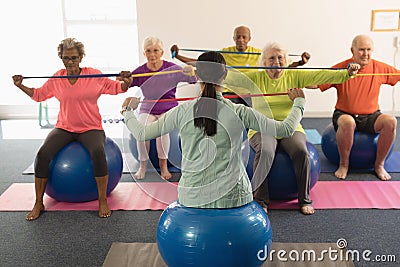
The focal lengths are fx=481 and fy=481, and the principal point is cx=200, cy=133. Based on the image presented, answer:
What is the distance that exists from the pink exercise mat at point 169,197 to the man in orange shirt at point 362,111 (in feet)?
0.85

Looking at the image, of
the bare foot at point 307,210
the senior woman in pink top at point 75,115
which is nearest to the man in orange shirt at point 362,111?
the bare foot at point 307,210

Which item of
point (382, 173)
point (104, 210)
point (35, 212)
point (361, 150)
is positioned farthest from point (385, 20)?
point (35, 212)

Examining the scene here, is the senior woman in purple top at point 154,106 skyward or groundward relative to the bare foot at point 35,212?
skyward

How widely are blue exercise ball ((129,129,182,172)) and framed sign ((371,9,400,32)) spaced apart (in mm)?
3590

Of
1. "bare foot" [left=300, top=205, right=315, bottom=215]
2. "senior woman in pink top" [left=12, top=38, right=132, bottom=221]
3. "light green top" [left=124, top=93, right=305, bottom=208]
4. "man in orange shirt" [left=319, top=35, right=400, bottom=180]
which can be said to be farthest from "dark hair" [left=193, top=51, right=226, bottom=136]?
"man in orange shirt" [left=319, top=35, right=400, bottom=180]

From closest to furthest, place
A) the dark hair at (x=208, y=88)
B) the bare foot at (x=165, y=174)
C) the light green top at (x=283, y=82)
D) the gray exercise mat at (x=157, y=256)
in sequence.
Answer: the dark hair at (x=208, y=88), the gray exercise mat at (x=157, y=256), the light green top at (x=283, y=82), the bare foot at (x=165, y=174)

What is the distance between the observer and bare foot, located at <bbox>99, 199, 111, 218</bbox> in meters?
3.38

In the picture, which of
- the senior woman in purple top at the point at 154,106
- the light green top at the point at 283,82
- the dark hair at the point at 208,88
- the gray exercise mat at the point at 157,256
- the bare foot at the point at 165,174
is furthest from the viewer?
the bare foot at the point at 165,174

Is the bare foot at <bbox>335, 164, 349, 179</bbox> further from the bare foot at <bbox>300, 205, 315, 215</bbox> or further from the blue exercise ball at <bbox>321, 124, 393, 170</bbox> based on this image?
the bare foot at <bbox>300, 205, 315, 215</bbox>

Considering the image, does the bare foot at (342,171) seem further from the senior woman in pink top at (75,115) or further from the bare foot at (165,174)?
the senior woman in pink top at (75,115)

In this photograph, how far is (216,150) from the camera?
2.24 meters

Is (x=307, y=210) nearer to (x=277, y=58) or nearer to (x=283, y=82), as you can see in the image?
(x=283, y=82)

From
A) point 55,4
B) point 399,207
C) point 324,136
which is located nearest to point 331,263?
point 399,207

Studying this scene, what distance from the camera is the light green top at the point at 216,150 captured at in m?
2.23
